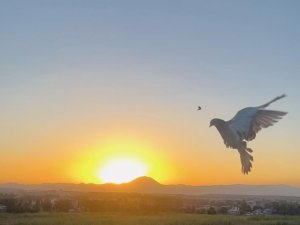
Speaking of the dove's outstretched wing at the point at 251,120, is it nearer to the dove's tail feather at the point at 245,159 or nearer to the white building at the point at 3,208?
the dove's tail feather at the point at 245,159

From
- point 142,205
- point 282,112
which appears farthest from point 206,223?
point 282,112

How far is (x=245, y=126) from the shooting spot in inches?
191

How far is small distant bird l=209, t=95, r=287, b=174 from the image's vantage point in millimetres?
4711

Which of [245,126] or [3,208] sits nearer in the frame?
[245,126]

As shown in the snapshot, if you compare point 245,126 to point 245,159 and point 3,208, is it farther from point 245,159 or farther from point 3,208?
point 3,208

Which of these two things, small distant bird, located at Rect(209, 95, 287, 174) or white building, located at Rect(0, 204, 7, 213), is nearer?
small distant bird, located at Rect(209, 95, 287, 174)

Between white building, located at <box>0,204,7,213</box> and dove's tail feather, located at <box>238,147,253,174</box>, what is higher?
white building, located at <box>0,204,7,213</box>

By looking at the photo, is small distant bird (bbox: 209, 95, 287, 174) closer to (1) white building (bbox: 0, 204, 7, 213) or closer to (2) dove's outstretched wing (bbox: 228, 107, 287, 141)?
(2) dove's outstretched wing (bbox: 228, 107, 287, 141)

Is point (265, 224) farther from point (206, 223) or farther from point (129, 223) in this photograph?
point (129, 223)

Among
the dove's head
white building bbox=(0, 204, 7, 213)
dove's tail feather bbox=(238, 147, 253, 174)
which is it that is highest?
white building bbox=(0, 204, 7, 213)

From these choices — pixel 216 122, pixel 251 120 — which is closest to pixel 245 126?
pixel 251 120

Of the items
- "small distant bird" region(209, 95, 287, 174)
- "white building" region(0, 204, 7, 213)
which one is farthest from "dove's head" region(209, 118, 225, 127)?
"white building" region(0, 204, 7, 213)

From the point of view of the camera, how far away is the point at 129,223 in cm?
4916

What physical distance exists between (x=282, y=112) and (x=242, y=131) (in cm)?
55
